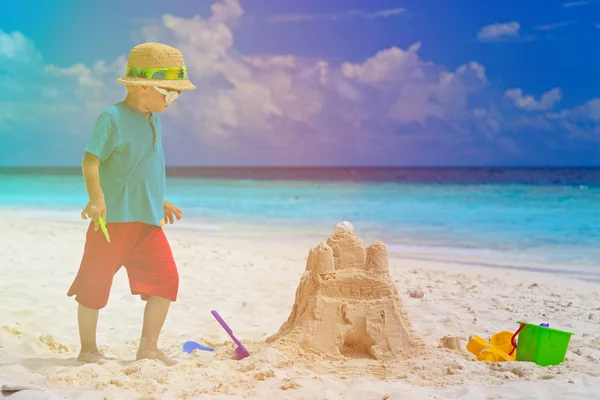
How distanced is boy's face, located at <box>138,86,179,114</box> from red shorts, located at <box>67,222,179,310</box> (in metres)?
0.61

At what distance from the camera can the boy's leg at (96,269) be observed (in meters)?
3.37

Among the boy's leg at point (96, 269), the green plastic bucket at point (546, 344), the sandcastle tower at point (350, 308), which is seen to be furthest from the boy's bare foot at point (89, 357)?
the green plastic bucket at point (546, 344)

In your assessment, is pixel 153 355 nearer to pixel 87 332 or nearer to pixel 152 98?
pixel 87 332

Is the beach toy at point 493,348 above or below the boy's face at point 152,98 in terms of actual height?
below

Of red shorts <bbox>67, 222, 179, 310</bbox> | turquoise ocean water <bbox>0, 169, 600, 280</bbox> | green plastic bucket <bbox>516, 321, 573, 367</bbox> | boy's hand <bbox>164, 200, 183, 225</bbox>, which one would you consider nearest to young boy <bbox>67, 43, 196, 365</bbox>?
red shorts <bbox>67, 222, 179, 310</bbox>

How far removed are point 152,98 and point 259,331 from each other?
187cm

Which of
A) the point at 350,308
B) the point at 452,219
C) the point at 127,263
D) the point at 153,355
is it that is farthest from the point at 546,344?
the point at 452,219

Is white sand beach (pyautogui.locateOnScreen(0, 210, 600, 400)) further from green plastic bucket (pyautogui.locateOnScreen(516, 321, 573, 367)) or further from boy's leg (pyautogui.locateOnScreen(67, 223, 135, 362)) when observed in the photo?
boy's leg (pyautogui.locateOnScreen(67, 223, 135, 362))

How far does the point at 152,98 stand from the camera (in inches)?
135

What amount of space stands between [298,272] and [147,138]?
154 inches

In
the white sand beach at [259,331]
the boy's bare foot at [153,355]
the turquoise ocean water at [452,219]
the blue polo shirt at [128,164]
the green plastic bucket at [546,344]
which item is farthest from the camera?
the turquoise ocean water at [452,219]

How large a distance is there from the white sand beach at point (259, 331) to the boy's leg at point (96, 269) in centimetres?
29

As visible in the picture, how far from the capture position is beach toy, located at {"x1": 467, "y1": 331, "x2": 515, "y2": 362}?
3.59m

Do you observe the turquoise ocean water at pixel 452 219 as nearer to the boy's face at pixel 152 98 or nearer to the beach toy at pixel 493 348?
the beach toy at pixel 493 348
